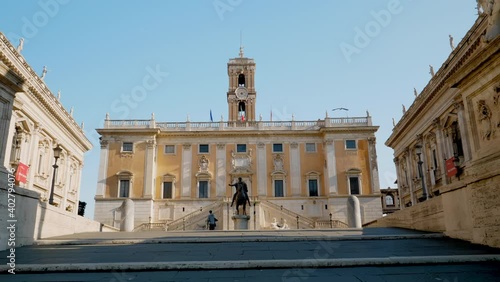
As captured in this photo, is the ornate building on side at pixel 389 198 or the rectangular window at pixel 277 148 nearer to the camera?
the rectangular window at pixel 277 148

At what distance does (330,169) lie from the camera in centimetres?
4334

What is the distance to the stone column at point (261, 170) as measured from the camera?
143ft

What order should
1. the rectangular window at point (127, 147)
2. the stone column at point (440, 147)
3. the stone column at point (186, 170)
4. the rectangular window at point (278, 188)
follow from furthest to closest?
the rectangular window at point (127, 147), the rectangular window at point (278, 188), the stone column at point (186, 170), the stone column at point (440, 147)

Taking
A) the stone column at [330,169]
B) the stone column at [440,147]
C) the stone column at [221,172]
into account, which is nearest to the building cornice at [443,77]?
the stone column at [440,147]

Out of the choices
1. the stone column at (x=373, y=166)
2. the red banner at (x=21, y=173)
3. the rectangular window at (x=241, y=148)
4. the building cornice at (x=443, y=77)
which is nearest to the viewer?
the building cornice at (x=443, y=77)

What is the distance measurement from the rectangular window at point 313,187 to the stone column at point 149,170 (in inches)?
724

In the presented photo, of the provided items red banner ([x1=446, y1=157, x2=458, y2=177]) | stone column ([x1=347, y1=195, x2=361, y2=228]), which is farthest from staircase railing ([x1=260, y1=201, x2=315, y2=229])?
red banner ([x1=446, y1=157, x2=458, y2=177])

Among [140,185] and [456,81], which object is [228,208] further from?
[456,81]

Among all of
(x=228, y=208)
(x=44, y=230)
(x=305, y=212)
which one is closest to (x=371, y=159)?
(x=305, y=212)

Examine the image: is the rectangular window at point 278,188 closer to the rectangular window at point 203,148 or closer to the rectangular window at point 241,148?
the rectangular window at point 241,148

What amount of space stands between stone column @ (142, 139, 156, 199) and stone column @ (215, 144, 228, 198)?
24.3ft

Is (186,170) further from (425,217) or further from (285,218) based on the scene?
(425,217)

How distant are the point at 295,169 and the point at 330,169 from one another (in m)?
4.12

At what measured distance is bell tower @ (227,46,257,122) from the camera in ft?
177
